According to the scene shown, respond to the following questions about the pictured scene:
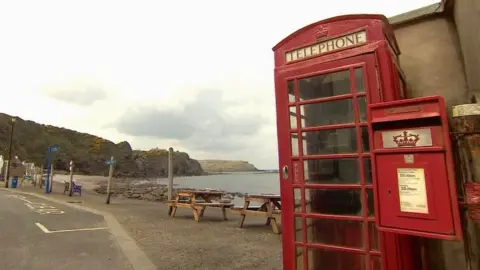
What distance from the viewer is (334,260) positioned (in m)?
2.91

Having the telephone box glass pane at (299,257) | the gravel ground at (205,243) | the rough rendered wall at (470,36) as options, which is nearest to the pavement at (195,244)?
the gravel ground at (205,243)

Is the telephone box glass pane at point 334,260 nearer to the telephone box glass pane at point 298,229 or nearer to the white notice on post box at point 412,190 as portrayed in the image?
the telephone box glass pane at point 298,229

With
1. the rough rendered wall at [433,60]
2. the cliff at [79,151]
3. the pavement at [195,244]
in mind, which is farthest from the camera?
the cliff at [79,151]

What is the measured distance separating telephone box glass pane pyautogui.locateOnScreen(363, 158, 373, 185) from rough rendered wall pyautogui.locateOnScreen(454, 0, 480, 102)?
3.65 feet

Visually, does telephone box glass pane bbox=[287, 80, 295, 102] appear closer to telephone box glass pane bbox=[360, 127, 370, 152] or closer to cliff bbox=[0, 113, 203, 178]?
telephone box glass pane bbox=[360, 127, 370, 152]

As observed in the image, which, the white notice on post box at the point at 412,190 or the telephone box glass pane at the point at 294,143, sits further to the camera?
the telephone box glass pane at the point at 294,143

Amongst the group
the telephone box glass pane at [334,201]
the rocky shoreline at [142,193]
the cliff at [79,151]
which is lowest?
the rocky shoreline at [142,193]

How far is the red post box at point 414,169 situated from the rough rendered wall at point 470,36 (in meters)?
0.91

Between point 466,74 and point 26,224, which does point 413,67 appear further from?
point 26,224

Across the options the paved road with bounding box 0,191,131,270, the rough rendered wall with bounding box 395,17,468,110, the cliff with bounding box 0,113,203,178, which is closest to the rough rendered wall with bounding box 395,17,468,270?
the rough rendered wall with bounding box 395,17,468,110

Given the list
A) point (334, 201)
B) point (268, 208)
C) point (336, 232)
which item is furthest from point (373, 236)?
point (268, 208)

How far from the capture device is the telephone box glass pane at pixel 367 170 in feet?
8.68

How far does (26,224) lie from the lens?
7559 millimetres

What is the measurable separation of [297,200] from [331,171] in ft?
1.50
